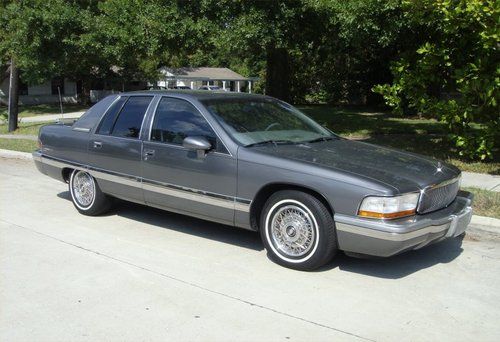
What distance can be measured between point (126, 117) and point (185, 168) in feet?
4.49

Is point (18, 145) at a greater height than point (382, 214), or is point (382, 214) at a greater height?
point (382, 214)

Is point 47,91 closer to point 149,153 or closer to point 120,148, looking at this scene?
point 120,148

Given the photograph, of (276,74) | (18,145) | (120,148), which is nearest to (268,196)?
(120,148)

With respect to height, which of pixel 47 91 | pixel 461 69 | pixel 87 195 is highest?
pixel 461 69

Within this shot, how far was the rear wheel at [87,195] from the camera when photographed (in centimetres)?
706

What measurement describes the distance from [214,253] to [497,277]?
8.92 ft

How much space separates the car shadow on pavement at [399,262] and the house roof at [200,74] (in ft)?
165

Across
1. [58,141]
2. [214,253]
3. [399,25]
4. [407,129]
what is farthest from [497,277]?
[407,129]

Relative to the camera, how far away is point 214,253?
18.9ft

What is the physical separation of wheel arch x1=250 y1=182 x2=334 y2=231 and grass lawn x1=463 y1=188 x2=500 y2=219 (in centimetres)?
272

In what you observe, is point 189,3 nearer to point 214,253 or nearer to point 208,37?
point 208,37

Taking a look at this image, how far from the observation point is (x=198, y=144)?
5.55m

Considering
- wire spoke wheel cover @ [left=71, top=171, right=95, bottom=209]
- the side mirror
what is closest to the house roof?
wire spoke wheel cover @ [left=71, top=171, right=95, bottom=209]

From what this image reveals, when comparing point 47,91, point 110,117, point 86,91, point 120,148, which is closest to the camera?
point 120,148
